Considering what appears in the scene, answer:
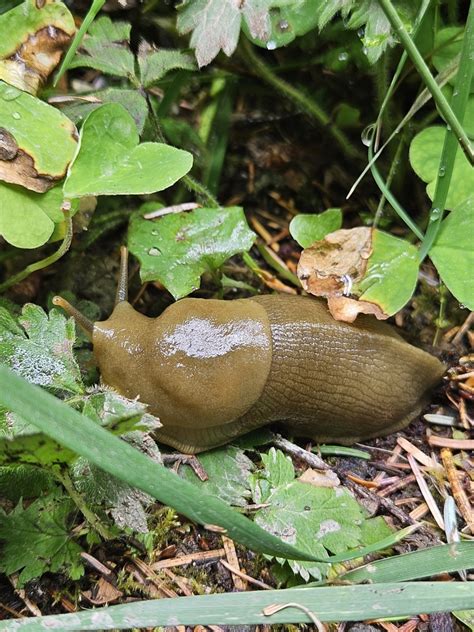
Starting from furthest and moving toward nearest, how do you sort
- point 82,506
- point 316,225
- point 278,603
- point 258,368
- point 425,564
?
1. point 316,225
2. point 258,368
3. point 82,506
4. point 425,564
5. point 278,603

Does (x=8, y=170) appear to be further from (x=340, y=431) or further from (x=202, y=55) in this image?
(x=340, y=431)

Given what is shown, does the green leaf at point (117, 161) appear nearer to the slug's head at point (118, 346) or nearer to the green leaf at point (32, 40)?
the green leaf at point (32, 40)

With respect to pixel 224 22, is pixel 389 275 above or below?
below

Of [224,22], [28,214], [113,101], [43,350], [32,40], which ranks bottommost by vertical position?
[43,350]

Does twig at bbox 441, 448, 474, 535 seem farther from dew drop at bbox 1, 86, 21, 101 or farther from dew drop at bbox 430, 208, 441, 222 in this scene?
dew drop at bbox 1, 86, 21, 101

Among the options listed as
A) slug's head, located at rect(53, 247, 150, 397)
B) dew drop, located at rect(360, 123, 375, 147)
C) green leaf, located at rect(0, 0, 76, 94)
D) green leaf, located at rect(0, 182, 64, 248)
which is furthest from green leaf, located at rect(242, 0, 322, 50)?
slug's head, located at rect(53, 247, 150, 397)

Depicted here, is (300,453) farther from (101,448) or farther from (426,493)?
(101,448)

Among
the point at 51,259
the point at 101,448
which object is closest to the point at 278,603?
the point at 101,448
